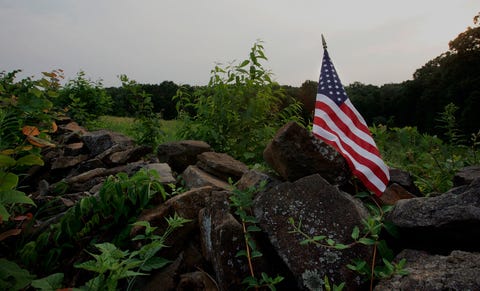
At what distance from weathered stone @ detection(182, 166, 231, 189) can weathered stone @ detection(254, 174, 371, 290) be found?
2.49ft

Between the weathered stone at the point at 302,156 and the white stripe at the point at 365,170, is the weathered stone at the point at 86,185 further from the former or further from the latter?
the white stripe at the point at 365,170

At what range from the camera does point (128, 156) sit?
4230mm

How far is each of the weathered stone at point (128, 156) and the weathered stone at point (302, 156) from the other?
220cm

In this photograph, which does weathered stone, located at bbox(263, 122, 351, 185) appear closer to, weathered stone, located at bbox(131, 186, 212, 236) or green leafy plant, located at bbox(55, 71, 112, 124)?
weathered stone, located at bbox(131, 186, 212, 236)

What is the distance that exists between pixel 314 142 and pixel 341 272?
1004 mm

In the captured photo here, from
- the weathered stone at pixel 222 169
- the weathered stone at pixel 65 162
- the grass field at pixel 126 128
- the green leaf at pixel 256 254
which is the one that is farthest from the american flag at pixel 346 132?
the weathered stone at pixel 65 162

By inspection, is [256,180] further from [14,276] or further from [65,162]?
[65,162]

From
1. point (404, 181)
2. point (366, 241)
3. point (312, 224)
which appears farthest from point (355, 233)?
point (404, 181)

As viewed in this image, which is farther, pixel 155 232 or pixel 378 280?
pixel 155 232

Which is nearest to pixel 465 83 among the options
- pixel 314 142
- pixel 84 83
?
pixel 84 83

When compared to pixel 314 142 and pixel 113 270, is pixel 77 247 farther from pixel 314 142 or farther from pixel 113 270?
pixel 314 142

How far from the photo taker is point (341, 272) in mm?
1918

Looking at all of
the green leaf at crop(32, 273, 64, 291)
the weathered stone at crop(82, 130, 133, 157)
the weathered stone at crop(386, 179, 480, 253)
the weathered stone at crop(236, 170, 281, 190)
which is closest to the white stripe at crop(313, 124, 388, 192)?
the weathered stone at crop(386, 179, 480, 253)

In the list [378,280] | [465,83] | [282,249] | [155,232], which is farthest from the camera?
[465,83]
